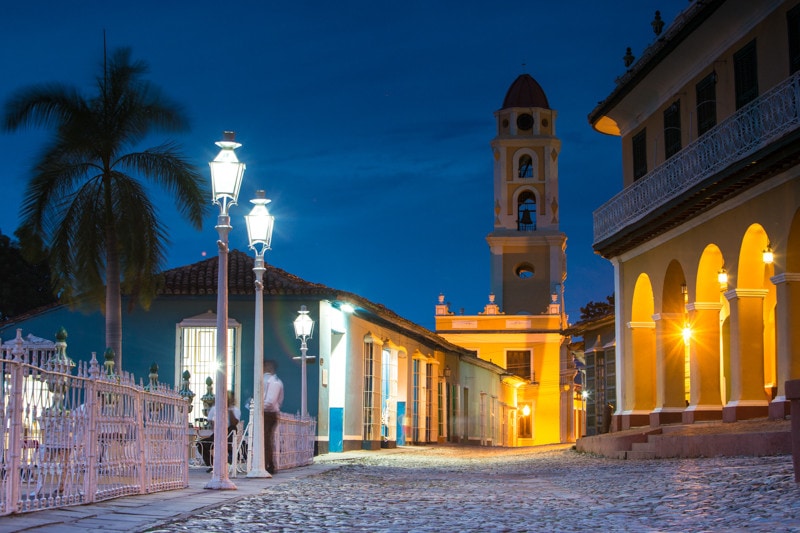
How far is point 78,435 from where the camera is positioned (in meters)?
9.32

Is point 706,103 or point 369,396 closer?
point 706,103

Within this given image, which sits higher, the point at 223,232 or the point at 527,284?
the point at 527,284

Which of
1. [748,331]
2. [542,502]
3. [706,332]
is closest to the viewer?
[542,502]

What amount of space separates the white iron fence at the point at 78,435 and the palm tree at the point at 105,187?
10.5 m

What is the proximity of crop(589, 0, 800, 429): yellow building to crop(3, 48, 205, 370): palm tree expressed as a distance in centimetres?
→ 915

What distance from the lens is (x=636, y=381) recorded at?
24.3 meters

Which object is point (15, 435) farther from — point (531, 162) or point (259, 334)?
point (531, 162)

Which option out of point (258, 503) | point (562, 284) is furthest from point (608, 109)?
point (562, 284)

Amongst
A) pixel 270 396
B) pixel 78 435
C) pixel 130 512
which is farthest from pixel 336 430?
pixel 130 512

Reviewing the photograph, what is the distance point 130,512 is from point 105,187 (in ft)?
46.8

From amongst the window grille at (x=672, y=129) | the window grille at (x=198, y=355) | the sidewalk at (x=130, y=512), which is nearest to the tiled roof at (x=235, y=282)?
the window grille at (x=198, y=355)

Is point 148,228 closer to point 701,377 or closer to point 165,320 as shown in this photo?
point 165,320

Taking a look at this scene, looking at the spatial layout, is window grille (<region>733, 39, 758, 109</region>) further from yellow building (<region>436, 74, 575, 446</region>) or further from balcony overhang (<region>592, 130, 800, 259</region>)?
yellow building (<region>436, 74, 575, 446</region>)

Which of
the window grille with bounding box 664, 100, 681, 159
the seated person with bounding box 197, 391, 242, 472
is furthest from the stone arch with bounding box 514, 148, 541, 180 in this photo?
the seated person with bounding box 197, 391, 242, 472
